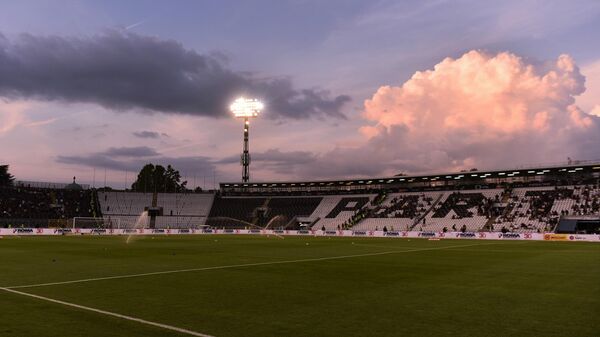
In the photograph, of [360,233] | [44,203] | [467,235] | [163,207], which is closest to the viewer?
[467,235]

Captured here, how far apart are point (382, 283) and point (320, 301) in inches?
196

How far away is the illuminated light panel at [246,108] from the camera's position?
11069 centimetres

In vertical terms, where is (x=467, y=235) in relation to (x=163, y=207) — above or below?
below

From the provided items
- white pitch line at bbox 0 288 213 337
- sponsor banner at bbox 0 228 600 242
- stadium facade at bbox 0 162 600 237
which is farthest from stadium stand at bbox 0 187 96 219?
white pitch line at bbox 0 288 213 337

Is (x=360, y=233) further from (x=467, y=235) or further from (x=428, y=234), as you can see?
(x=467, y=235)

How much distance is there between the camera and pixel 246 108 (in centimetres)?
11081

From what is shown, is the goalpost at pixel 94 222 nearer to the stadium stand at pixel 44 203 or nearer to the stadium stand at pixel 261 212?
the stadium stand at pixel 44 203

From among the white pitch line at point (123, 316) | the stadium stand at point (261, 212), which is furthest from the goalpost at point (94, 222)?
the white pitch line at point (123, 316)

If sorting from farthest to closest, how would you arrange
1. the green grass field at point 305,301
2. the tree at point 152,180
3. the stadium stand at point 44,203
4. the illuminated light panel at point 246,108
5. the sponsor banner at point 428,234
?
the tree at point 152,180 → the illuminated light panel at point 246,108 → the stadium stand at point 44,203 → the sponsor banner at point 428,234 → the green grass field at point 305,301

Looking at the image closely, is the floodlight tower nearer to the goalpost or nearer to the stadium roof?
the stadium roof

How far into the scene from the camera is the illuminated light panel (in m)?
111

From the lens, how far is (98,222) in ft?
313

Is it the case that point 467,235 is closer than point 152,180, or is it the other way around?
point 467,235

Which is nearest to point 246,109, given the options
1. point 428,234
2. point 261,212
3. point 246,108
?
point 246,108
